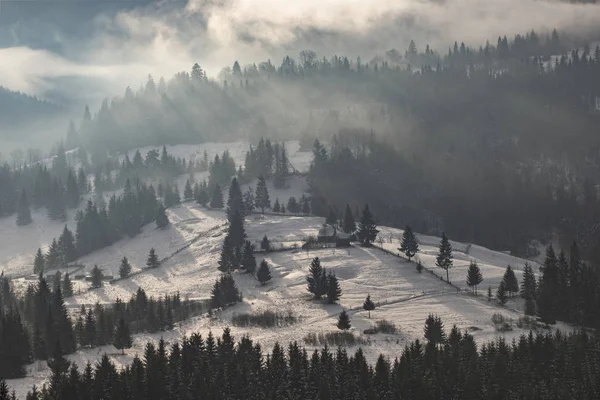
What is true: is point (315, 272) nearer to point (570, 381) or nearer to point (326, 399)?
point (326, 399)

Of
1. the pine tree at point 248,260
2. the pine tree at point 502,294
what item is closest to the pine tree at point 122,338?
the pine tree at point 248,260

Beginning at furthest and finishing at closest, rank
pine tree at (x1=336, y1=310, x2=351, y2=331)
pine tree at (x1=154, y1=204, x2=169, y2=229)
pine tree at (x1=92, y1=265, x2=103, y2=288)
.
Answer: pine tree at (x1=154, y1=204, x2=169, y2=229)
pine tree at (x1=92, y1=265, x2=103, y2=288)
pine tree at (x1=336, y1=310, x2=351, y2=331)

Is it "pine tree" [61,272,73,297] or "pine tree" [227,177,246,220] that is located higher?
"pine tree" [227,177,246,220]

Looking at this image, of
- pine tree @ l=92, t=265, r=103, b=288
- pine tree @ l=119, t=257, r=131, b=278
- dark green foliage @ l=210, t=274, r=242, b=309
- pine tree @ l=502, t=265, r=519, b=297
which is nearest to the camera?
pine tree @ l=502, t=265, r=519, b=297

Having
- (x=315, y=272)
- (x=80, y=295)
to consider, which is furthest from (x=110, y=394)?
(x=80, y=295)

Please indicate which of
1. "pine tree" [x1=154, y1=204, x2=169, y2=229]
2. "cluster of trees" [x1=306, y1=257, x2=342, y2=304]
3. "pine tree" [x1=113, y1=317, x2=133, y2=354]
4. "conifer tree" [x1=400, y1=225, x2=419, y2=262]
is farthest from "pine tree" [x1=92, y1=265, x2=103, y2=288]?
"conifer tree" [x1=400, y1=225, x2=419, y2=262]

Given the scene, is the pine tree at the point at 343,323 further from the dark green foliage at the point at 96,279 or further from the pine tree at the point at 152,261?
the dark green foliage at the point at 96,279

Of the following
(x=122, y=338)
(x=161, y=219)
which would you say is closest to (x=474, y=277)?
(x=122, y=338)

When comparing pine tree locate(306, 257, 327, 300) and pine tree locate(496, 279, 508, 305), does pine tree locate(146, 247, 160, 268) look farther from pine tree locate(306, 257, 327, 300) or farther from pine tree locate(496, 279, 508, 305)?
pine tree locate(496, 279, 508, 305)
